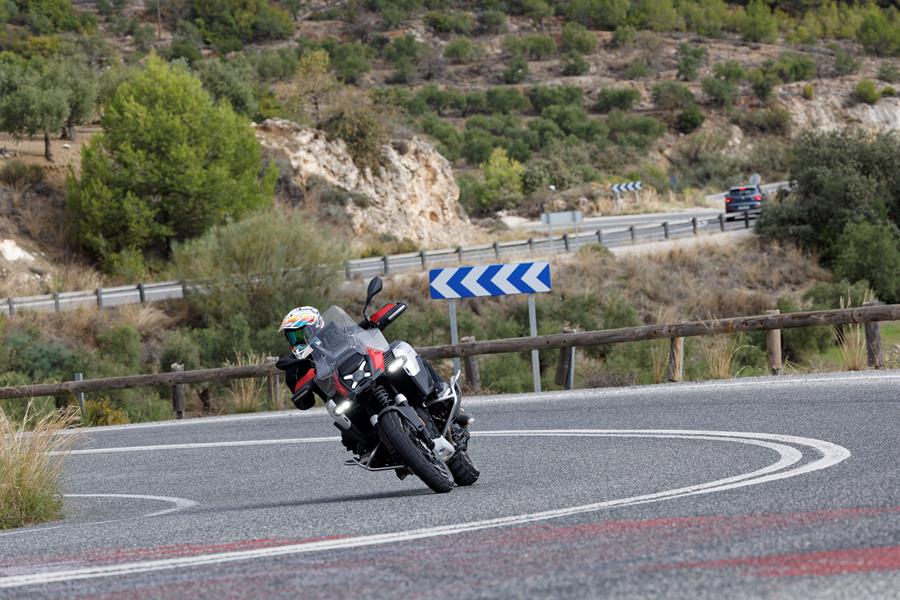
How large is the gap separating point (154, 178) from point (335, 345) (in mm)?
42669

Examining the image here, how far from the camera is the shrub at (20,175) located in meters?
54.1

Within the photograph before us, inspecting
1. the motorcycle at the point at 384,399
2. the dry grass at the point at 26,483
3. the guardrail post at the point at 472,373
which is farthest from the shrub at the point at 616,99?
the motorcycle at the point at 384,399

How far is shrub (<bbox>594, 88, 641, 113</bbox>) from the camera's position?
332ft

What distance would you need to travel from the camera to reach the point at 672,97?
99.0 meters

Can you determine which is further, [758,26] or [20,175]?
[758,26]

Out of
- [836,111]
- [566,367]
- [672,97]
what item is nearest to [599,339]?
[566,367]

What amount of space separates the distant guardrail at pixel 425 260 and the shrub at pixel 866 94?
155 ft

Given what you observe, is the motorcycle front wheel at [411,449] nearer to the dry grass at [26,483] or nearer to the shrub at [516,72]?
the dry grass at [26,483]

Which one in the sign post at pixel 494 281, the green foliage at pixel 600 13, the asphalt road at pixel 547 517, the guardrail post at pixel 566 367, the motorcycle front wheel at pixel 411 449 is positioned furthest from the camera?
the green foliage at pixel 600 13

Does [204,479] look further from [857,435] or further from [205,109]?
[205,109]

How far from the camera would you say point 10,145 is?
60250mm

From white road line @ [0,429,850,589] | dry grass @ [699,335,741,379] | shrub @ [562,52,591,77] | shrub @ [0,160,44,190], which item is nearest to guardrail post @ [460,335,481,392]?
dry grass @ [699,335,741,379]

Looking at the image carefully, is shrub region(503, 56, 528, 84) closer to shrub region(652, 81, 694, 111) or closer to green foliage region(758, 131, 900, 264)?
shrub region(652, 81, 694, 111)

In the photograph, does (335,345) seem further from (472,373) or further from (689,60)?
(689,60)
